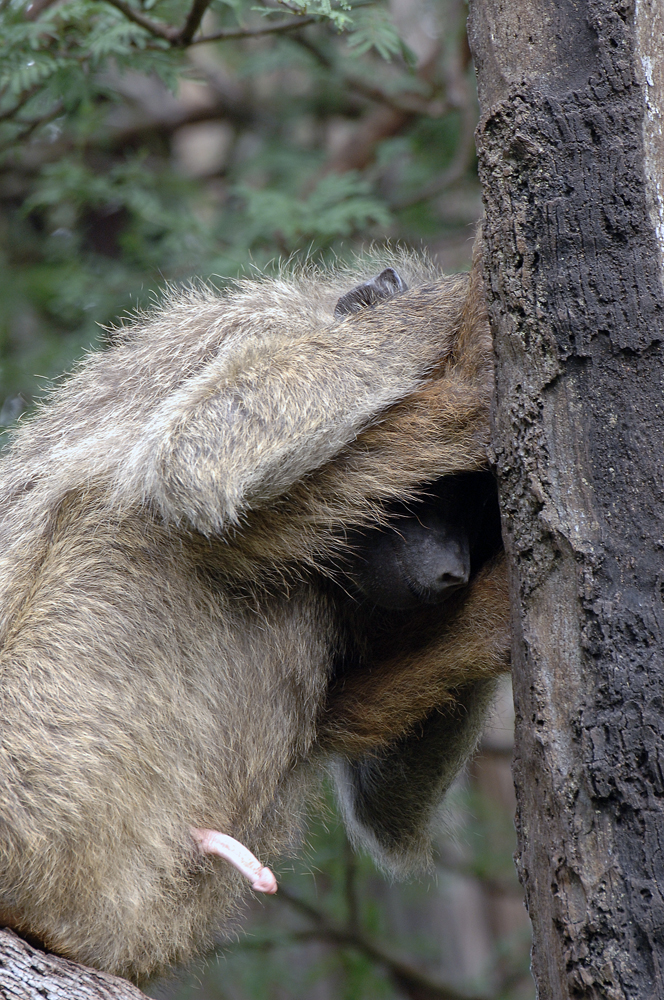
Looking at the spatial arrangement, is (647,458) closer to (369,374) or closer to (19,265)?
(369,374)

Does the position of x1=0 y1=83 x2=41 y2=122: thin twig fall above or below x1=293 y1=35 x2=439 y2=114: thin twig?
above

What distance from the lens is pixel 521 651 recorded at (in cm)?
202

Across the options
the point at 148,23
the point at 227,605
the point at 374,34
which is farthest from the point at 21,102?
the point at 227,605

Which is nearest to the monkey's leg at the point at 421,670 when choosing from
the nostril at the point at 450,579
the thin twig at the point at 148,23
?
the nostril at the point at 450,579

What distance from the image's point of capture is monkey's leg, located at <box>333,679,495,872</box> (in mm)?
3295

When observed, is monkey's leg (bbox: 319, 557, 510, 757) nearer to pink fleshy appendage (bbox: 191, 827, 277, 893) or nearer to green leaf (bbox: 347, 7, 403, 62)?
pink fleshy appendage (bbox: 191, 827, 277, 893)

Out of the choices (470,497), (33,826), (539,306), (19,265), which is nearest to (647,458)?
(539,306)

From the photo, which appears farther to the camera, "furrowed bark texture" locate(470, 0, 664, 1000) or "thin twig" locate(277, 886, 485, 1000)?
"thin twig" locate(277, 886, 485, 1000)

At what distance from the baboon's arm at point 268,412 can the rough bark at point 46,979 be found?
45.9 inches

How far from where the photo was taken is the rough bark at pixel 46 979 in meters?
2.28

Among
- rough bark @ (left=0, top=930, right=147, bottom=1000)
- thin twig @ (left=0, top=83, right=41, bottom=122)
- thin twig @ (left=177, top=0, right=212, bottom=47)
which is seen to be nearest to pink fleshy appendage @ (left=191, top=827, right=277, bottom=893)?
rough bark @ (left=0, top=930, right=147, bottom=1000)

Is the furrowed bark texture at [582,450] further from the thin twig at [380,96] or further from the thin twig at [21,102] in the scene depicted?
the thin twig at [380,96]

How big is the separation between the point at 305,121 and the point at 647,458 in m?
6.55

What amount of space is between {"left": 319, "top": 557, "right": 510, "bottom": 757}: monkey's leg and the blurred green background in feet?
2.04
